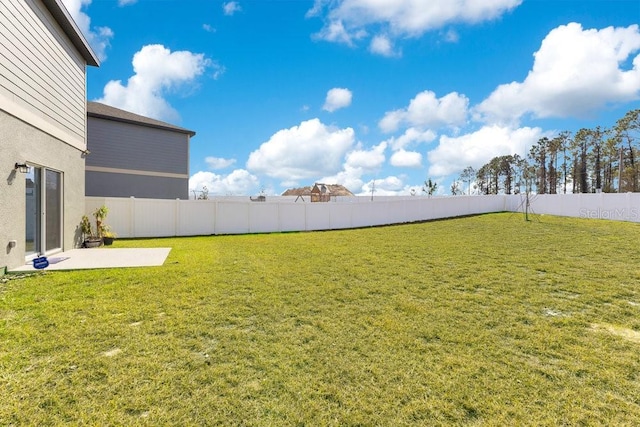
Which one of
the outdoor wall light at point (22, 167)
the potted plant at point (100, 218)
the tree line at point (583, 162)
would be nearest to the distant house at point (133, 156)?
the potted plant at point (100, 218)

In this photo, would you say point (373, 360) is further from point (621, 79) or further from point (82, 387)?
point (621, 79)

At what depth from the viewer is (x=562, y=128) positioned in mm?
33000

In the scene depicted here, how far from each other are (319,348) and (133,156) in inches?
648

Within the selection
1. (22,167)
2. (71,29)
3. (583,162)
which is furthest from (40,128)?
(583,162)

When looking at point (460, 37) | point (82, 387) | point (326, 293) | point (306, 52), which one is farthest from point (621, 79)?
point (82, 387)

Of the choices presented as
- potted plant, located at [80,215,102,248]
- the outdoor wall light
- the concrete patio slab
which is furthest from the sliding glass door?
potted plant, located at [80,215,102,248]

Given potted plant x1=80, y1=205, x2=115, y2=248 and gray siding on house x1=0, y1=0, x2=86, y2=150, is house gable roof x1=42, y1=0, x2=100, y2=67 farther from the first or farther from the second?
potted plant x1=80, y1=205, x2=115, y2=248

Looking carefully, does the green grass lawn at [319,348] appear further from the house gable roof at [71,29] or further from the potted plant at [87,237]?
the house gable roof at [71,29]

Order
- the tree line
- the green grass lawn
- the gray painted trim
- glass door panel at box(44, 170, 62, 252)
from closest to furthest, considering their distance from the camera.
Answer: the green grass lawn → glass door panel at box(44, 170, 62, 252) → the gray painted trim → the tree line

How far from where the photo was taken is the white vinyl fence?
1150 cm

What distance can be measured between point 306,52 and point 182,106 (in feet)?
28.2

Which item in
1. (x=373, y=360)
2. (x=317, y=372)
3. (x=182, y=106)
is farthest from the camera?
(x=182, y=106)

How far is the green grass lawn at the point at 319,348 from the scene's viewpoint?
188 cm

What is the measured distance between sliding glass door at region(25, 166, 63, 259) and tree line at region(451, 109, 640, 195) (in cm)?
2786
